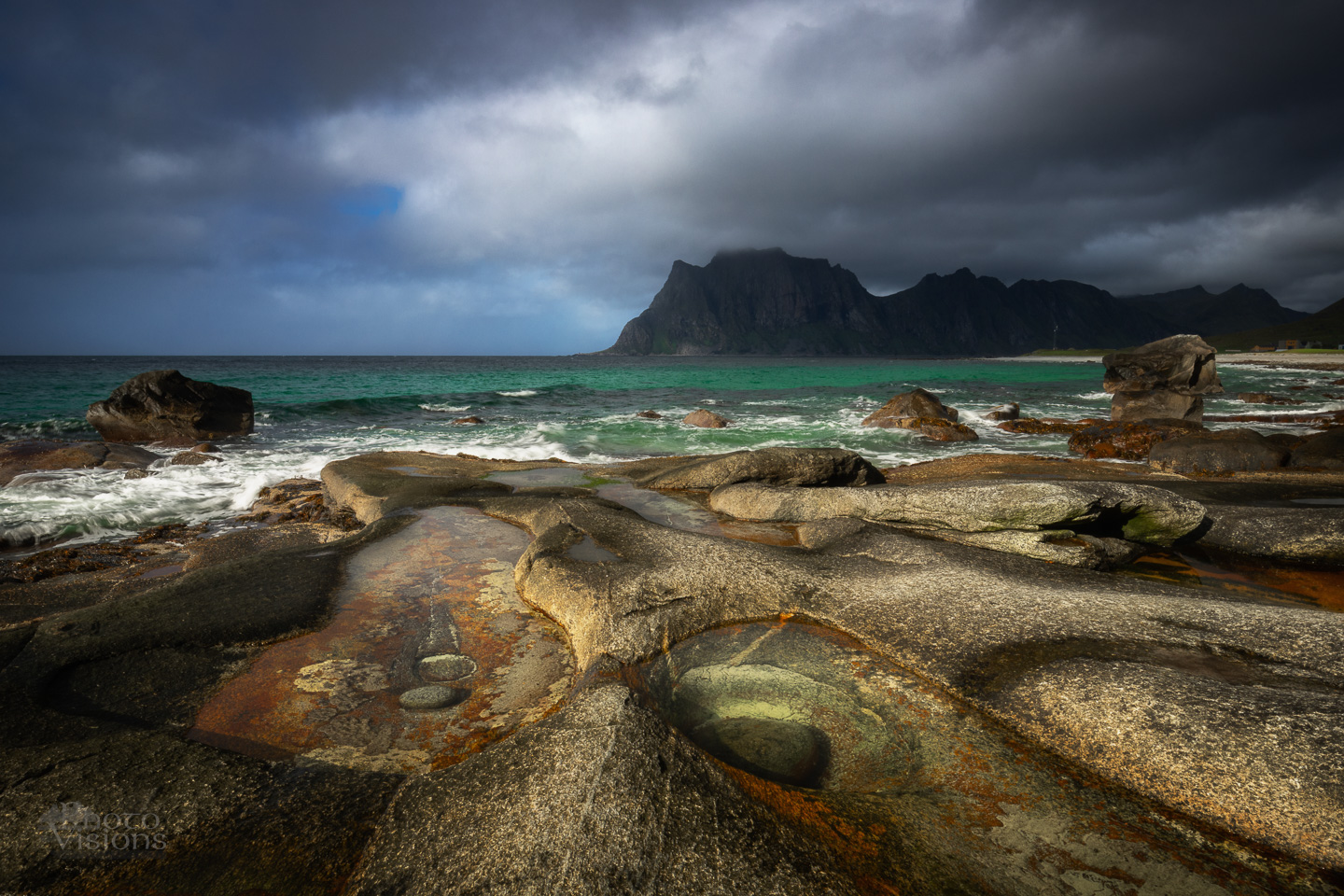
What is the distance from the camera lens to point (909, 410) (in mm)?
18547

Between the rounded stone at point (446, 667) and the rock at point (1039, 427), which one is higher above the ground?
the rounded stone at point (446, 667)

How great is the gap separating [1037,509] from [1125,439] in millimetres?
11711

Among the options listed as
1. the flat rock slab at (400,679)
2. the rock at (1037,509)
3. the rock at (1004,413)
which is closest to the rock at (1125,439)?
the rock at (1004,413)

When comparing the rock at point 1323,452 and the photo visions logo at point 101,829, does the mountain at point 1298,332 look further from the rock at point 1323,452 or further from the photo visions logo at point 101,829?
the photo visions logo at point 101,829

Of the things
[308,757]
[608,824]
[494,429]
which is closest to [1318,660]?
[608,824]

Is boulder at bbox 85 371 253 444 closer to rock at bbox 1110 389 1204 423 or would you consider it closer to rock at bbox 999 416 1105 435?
rock at bbox 999 416 1105 435

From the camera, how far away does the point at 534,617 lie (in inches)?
152

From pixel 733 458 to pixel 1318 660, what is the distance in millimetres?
5492

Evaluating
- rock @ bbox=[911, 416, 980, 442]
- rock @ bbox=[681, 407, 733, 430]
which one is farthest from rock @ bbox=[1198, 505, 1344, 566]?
rock @ bbox=[681, 407, 733, 430]

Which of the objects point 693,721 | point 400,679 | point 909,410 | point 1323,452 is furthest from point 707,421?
point 693,721

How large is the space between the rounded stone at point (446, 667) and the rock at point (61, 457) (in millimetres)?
11219

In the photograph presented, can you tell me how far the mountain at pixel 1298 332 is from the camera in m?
106

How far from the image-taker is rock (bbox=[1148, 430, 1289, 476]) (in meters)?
9.95

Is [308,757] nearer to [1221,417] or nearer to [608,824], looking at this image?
[608,824]
